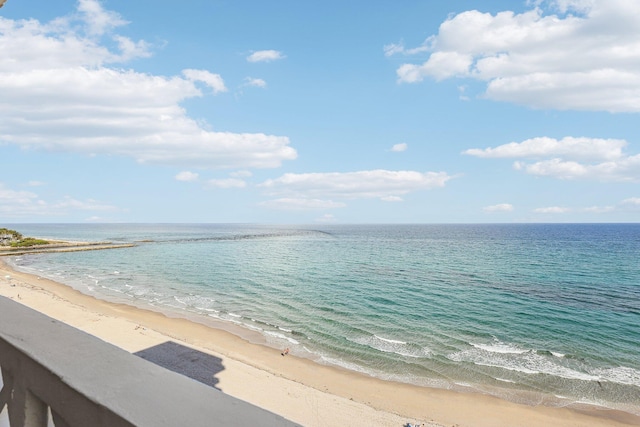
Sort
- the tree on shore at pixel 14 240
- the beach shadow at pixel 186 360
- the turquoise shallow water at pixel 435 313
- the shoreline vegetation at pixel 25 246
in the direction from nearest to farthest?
the beach shadow at pixel 186 360, the turquoise shallow water at pixel 435 313, the shoreline vegetation at pixel 25 246, the tree on shore at pixel 14 240

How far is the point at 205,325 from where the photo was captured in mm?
20078

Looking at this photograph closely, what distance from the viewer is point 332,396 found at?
12.5 meters

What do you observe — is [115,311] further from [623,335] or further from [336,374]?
[623,335]

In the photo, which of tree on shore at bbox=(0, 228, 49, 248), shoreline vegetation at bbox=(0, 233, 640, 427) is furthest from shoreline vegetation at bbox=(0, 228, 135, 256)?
shoreline vegetation at bbox=(0, 233, 640, 427)

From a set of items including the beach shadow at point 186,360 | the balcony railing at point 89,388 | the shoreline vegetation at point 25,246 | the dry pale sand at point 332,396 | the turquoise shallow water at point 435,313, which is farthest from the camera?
the shoreline vegetation at point 25,246

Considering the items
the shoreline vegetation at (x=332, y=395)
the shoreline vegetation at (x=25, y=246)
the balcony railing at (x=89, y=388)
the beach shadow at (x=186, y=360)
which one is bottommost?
the shoreline vegetation at (x=332, y=395)

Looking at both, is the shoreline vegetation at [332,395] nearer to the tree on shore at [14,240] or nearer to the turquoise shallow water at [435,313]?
the turquoise shallow water at [435,313]

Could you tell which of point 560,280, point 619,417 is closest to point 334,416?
point 619,417

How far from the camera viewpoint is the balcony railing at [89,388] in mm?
835

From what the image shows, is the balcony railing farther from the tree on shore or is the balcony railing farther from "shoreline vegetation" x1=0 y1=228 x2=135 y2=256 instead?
the tree on shore

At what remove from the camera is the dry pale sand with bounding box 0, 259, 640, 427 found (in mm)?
11461

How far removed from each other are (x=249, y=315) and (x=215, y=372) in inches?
319

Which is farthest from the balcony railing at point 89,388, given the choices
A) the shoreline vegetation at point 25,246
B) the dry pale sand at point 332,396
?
the shoreline vegetation at point 25,246

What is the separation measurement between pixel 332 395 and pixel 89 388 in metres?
13.0
